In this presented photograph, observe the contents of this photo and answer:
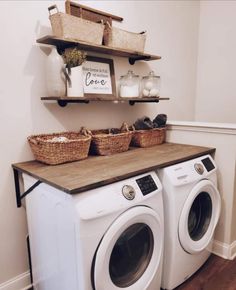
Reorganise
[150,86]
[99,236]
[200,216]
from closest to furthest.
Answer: [99,236] → [200,216] → [150,86]

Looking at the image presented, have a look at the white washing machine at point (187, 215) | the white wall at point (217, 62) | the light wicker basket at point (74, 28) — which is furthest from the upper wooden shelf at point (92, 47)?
the white wall at point (217, 62)

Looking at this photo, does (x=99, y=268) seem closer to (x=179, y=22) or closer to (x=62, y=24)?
(x=62, y=24)

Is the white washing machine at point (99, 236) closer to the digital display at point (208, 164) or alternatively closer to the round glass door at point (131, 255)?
the round glass door at point (131, 255)

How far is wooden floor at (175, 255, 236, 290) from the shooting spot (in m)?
1.65

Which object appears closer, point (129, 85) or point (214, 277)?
point (214, 277)

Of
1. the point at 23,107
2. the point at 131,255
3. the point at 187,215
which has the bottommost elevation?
the point at 131,255

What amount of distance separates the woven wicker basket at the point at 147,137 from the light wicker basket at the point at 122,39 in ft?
2.11

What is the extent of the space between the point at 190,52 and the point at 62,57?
1.66 meters

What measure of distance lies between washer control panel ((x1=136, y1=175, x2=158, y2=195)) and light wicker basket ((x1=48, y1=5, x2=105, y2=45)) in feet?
3.11

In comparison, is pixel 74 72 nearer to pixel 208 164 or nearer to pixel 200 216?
pixel 208 164

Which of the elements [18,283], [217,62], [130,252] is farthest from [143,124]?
[18,283]

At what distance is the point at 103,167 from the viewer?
142 centimetres

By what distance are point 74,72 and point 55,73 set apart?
115 millimetres

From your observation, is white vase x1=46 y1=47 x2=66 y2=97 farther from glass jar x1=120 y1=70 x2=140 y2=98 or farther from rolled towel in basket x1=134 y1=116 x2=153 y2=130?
rolled towel in basket x1=134 y1=116 x2=153 y2=130
